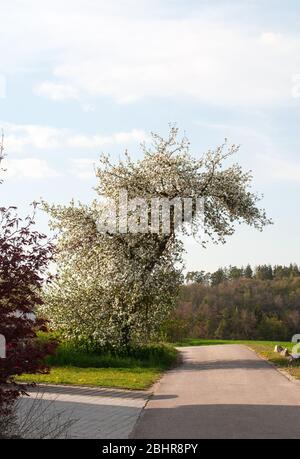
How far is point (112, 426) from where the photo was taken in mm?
12031

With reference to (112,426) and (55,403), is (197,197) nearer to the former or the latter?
(55,403)

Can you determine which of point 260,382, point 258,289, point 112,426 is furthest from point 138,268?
point 258,289

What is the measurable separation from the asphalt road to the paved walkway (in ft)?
1.15

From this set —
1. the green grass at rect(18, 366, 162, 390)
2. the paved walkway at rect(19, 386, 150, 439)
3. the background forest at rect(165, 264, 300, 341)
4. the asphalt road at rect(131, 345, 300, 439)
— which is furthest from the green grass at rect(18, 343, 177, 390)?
the background forest at rect(165, 264, 300, 341)

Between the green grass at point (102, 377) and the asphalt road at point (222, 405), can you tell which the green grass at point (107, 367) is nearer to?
the green grass at point (102, 377)

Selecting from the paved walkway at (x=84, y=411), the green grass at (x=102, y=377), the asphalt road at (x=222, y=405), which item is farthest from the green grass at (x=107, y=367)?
the paved walkway at (x=84, y=411)

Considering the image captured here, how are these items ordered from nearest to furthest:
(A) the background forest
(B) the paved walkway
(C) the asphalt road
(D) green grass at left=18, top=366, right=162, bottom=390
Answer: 1. (B) the paved walkway
2. (C) the asphalt road
3. (D) green grass at left=18, top=366, right=162, bottom=390
4. (A) the background forest

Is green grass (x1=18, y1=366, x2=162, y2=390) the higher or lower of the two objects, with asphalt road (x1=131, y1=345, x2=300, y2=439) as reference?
higher

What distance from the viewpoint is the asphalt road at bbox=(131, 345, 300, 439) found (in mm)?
11516

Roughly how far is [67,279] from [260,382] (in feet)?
38.2

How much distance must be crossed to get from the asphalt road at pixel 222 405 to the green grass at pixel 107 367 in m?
0.82

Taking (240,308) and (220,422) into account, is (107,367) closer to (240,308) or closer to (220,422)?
(220,422)

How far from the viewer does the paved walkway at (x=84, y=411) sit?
11164 millimetres

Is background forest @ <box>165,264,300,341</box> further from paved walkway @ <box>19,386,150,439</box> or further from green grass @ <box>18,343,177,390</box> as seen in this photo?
paved walkway @ <box>19,386,150,439</box>
